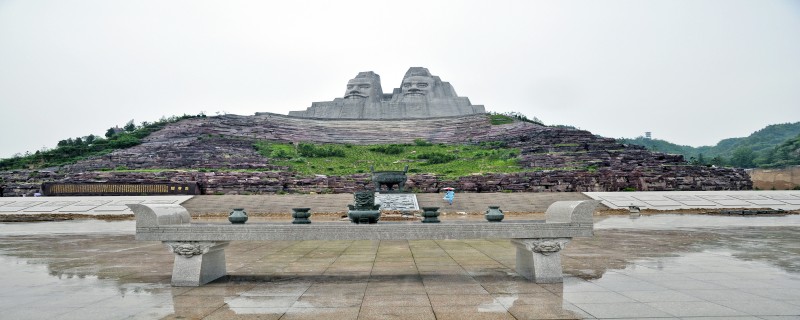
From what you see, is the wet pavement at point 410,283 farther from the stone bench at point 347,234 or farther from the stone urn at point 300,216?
the stone urn at point 300,216

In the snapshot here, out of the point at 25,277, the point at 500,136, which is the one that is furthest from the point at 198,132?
the point at 25,277

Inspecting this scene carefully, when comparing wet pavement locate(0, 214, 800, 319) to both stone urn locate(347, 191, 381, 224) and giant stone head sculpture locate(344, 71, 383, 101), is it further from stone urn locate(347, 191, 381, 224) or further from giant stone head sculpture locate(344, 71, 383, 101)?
giant stone head sculpture locate(344, 71, 383, 101)

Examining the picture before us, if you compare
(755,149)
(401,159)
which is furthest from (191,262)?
(755,149)

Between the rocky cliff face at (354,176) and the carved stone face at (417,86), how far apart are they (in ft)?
59.8

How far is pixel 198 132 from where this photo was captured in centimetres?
4794

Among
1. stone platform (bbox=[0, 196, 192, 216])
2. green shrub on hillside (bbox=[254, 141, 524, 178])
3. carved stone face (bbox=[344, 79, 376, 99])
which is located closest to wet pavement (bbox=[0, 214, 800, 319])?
stone platform (bbox=[0, 196, 192, 216])

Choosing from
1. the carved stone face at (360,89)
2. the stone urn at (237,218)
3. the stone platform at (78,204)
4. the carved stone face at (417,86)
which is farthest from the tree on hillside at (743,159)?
the stone urn at (237,218)

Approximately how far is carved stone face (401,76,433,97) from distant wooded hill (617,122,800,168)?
2715cm

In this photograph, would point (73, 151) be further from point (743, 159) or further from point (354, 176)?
point (743, 159)

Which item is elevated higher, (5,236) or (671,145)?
(671,145)

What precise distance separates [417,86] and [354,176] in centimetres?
3989

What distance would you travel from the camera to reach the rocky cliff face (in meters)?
31.3

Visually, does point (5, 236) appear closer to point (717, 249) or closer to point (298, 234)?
point (298, 234)

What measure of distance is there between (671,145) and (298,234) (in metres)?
106
